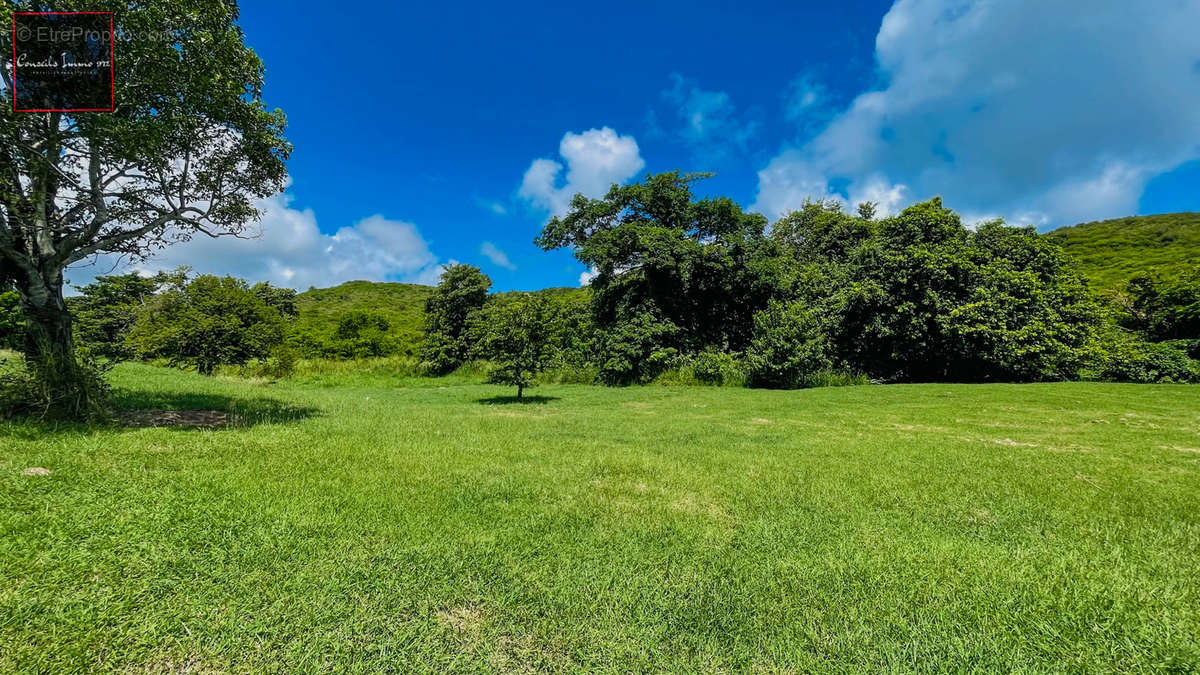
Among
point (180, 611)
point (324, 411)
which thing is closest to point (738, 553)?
point (180, 611)

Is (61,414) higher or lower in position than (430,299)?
lower

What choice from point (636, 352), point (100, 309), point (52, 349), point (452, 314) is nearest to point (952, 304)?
point (636, 352)

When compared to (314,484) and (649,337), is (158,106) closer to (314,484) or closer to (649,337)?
(314,484)

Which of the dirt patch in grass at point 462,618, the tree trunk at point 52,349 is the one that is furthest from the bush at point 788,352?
the tree trunk at point 52,349

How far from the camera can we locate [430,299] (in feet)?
92.1

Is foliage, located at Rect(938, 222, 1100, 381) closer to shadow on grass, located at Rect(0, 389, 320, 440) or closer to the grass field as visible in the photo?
the grass field

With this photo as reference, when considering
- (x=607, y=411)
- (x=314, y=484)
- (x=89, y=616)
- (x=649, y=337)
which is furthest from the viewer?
(x=649, y=337)

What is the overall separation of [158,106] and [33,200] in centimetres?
192

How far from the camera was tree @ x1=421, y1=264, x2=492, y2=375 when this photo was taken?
25.3 meters

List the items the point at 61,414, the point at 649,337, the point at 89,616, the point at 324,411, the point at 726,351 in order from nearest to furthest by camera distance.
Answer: the point at 89,616, the point at 61,414, the point at 324,411, the point at 649,337, the point at 726,351

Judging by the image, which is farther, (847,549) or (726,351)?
(726,351)

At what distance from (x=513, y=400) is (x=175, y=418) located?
7.87 m

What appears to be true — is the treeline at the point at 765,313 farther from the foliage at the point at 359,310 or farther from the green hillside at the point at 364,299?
the green hillside at the point at 364,299

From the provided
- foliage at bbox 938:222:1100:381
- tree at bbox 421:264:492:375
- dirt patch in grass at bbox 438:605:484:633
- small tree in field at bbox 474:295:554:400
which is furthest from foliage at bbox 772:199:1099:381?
dirt patch in grass at bbox 438:605:484:633
